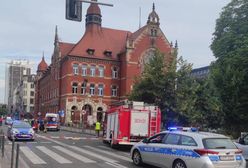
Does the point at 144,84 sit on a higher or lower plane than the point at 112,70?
lower

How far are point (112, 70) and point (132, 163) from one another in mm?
59018

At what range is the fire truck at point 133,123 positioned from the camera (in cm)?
2369

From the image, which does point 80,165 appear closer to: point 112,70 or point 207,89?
point 207,89

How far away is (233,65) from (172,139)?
25770 millimetres

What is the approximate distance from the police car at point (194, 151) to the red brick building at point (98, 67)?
5568 cm

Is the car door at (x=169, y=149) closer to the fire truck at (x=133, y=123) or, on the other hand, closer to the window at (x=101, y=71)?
the fire truck at (x=133, y=123)

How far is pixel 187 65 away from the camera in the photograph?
34.5 metres

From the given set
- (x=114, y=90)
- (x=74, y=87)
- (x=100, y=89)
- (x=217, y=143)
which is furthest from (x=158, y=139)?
(x=114, y=90)

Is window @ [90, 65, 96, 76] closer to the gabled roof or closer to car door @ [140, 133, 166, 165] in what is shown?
the gabled roof

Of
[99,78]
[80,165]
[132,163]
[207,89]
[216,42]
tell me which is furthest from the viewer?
[99,78]

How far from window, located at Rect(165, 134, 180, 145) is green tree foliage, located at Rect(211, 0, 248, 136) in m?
20.4

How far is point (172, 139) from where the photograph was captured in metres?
14.4

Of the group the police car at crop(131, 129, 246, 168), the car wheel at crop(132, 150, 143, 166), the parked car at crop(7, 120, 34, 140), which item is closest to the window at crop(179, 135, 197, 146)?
the police car at crop(131, 129, 246, 168)

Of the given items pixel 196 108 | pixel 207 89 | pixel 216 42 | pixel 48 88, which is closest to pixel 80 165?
pixel 196 108
